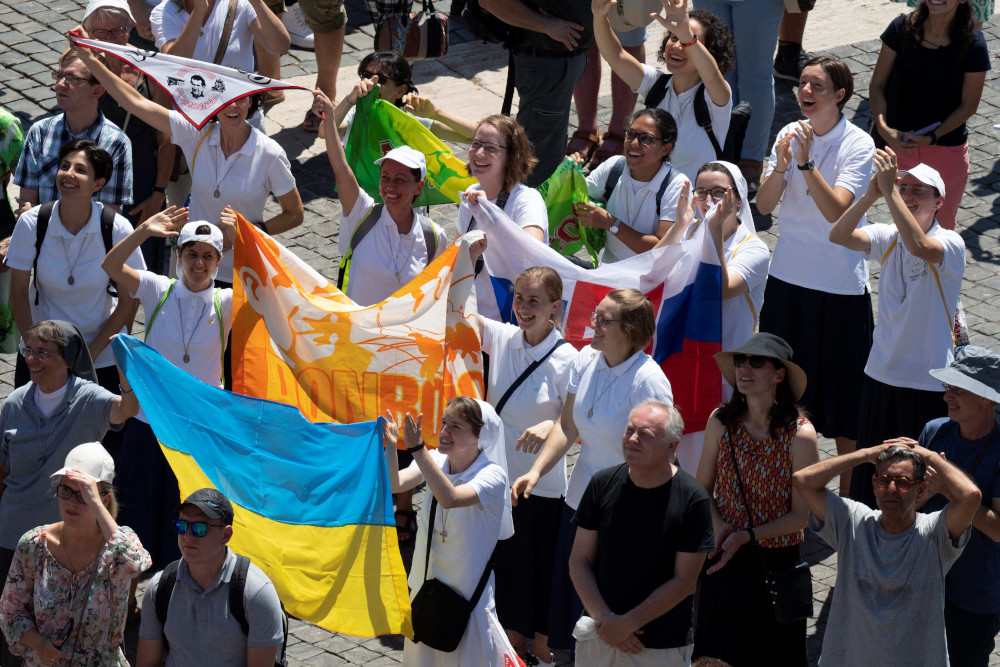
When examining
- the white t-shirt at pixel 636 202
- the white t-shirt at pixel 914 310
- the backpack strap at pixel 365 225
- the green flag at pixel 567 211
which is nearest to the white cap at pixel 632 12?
the green flag at pixel 567 211

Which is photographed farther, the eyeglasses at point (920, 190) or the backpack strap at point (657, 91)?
the backpack strap at point (657, 91)

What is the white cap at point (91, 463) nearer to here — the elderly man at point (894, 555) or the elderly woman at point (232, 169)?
the elderly woman at point (232, 169)

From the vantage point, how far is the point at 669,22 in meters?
9.80

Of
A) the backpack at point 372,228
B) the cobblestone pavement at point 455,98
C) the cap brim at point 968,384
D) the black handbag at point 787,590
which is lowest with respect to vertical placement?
the cobblestone pavement at point 455,98

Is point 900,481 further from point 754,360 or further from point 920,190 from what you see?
point 920,190

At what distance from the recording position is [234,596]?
21.7ft

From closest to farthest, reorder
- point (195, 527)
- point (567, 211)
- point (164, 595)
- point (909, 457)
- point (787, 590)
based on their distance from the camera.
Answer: point (195, 527) → point (164, 595) → point (909, 457) → point (787, 590) → point (567, 211)

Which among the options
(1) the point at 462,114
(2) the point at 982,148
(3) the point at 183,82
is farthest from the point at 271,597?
(2) the point at 982,148

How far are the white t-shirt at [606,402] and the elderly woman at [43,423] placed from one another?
7.17 ft

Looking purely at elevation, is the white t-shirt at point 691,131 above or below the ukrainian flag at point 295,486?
above

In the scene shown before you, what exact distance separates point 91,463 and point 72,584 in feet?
1.76

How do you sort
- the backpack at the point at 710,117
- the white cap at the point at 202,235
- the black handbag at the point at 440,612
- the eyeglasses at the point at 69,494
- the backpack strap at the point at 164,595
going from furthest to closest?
the backpack at the point at 710,117 < the white cap at the point at 202,235 < the black handbag at the point at 440,612 < the eyeglasses at the point at 69,494 < the backpack strap at the point at 164,595

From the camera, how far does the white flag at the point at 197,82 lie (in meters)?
9.39

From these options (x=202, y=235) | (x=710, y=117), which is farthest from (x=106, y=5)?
(x=710, y=117)
